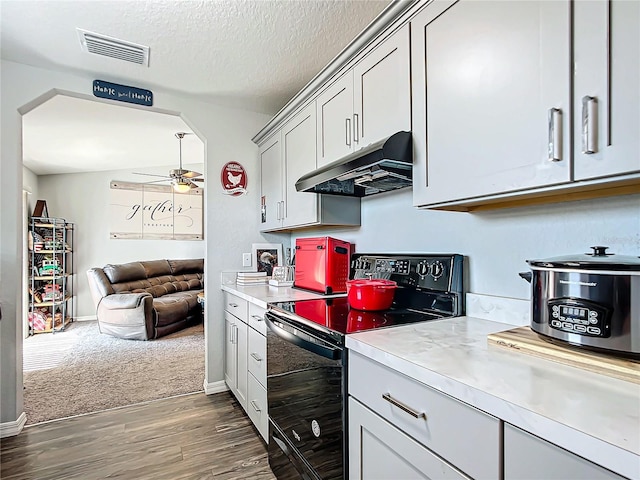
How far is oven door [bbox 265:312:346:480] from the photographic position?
1.23 metres

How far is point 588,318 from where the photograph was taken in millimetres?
844

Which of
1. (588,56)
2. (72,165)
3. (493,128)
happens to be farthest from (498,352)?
(72,165)

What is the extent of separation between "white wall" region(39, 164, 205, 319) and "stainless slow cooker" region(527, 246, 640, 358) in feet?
21.8

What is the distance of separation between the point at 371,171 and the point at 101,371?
3.46 m

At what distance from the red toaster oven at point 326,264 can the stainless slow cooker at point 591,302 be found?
1337 mm

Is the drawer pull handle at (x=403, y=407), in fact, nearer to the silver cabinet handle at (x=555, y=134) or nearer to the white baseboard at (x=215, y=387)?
the silver cabinet handle at (x=555, y=134)

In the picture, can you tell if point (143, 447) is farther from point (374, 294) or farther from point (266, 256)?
point (374, 294)

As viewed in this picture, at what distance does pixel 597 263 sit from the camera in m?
0.84

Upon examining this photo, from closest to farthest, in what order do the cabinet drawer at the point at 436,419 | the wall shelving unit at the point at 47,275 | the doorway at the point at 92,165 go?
the cabinet drawer at the point at 436,419 → the doorway at the point at 92,165 → the wall shelving unit at the point at 47,275

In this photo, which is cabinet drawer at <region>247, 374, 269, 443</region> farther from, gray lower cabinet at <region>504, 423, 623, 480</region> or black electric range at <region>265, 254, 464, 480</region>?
gray lower cabinet at <region>504, 423, 623, 480</region>

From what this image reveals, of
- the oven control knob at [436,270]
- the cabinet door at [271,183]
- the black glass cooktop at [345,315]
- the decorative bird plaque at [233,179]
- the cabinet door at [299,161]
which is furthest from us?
the decorative bird plaque at [233,179]

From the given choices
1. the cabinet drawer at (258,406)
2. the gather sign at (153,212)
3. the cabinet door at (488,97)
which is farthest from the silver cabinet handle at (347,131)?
the gather sign at (153,212)

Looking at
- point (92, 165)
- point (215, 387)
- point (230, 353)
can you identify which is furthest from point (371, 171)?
point (92, 165)

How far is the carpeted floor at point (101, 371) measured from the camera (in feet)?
8.89
